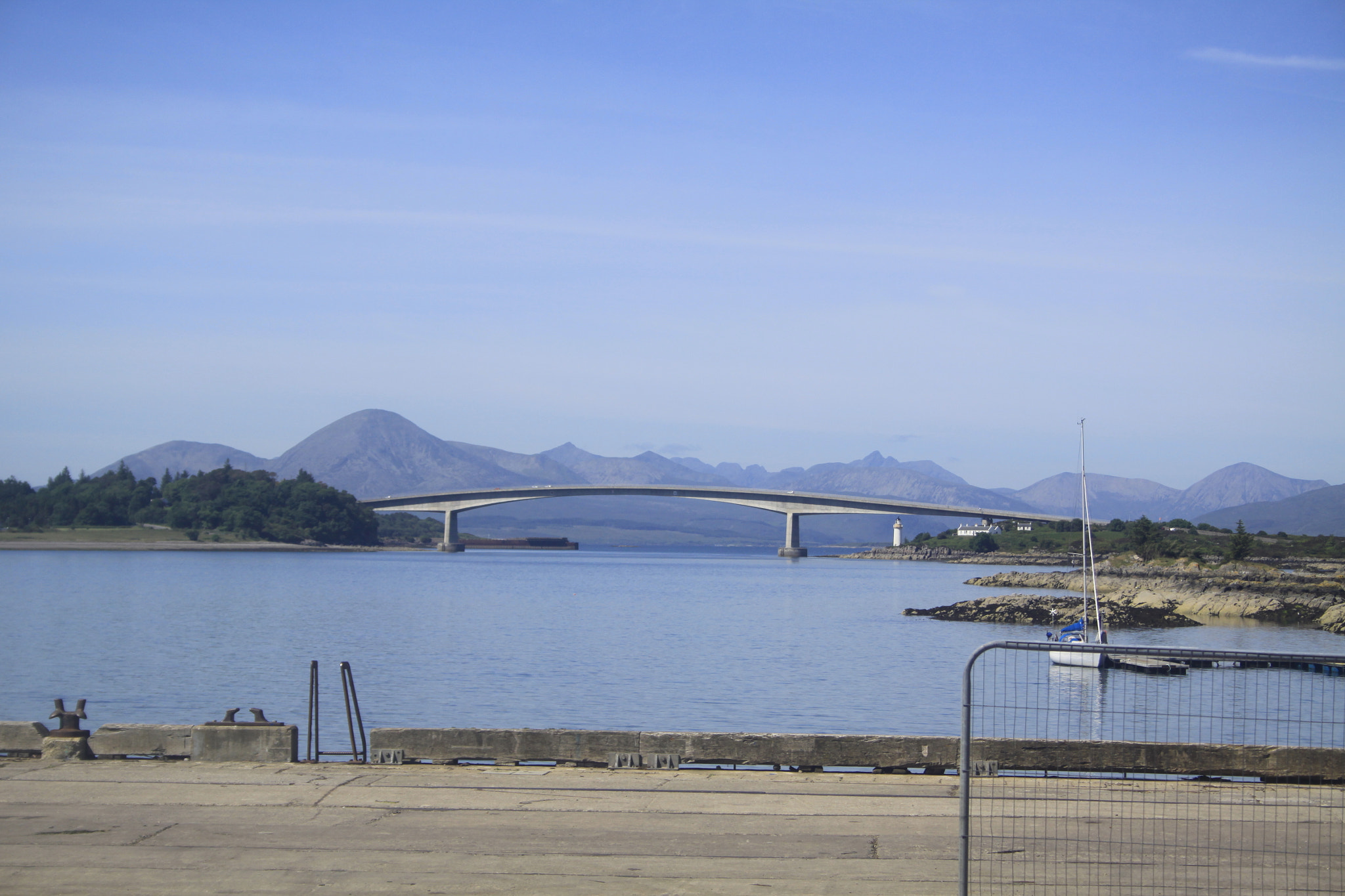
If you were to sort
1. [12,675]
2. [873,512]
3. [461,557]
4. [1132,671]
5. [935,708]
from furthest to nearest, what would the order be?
[461,557]
[873,512]
[1132,671]
[12,675]
[935,708]

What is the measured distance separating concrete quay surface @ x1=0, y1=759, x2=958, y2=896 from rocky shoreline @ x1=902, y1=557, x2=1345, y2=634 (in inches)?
2299

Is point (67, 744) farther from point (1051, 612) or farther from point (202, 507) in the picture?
point (202, 507)

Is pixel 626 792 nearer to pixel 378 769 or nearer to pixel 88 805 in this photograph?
pixel 378 769

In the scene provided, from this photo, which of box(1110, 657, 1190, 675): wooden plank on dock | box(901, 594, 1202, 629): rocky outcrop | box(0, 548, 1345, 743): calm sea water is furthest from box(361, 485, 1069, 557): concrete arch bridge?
box(1110, 657, 1190, 675): wooden plank on dock

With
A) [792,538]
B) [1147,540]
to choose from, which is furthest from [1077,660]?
[792,538]

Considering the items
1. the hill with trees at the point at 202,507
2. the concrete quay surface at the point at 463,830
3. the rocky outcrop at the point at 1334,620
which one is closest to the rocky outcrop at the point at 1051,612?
the rocky outcrop at the point at 1334,620

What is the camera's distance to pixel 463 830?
1151cm

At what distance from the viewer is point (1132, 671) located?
45594 millimetres

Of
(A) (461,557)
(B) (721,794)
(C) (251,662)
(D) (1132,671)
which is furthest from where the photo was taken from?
(A) (461,557)

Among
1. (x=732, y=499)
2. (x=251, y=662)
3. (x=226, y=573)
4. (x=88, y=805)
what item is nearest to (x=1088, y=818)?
(x=88, y=805)

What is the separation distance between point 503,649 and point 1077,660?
22759mm

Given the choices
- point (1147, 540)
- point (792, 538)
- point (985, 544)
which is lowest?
point (985, 544)

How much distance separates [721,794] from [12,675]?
1298 inches

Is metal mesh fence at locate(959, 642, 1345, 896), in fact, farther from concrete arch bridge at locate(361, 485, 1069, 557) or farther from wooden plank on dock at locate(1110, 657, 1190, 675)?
concrete arch bridge at locate(361, 485, 1069, 557)
